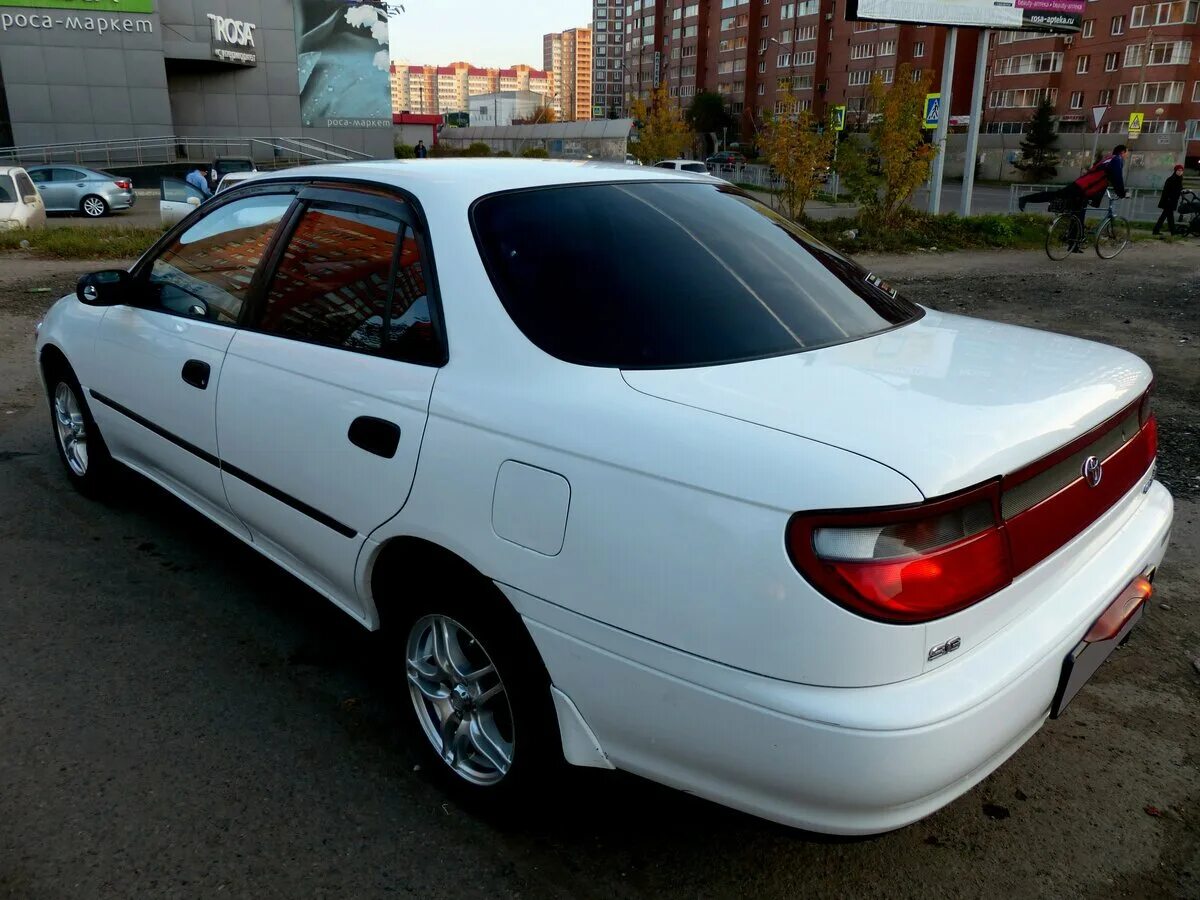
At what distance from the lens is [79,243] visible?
15.2 meters

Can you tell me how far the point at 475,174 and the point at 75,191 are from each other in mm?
26944

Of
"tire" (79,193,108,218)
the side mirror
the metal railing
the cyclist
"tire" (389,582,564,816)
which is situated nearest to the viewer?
"tire" (389,582,564,816)

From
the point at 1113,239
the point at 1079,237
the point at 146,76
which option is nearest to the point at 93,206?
the point at 146,76

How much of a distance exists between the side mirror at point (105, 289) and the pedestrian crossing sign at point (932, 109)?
63.3 ft

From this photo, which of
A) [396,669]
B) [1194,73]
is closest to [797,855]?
[396,669]

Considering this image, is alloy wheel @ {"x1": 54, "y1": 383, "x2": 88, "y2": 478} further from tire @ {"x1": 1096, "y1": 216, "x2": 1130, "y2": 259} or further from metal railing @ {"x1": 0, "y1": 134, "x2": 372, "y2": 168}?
metal railing @ {"x1": 0, "y1": 134, "x2": 372, "y2": 168}

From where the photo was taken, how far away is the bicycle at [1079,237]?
1574 centimetres

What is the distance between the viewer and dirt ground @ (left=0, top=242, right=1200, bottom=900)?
7.54ft

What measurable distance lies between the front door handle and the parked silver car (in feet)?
85.1

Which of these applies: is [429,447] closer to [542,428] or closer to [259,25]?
[542,428]

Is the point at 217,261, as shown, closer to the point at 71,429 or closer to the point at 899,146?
the point at 71,429

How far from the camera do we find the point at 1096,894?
88.7 inches

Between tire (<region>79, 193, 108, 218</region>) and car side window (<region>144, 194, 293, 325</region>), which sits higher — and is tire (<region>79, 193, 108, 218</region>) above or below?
below

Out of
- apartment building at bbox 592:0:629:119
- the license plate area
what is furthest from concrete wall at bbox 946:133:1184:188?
apartment building at bbox 592:0:629:119
